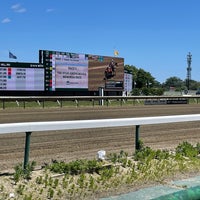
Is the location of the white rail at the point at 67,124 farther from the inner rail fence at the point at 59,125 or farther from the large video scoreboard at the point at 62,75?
the large video scoreboard at the point at 62,75

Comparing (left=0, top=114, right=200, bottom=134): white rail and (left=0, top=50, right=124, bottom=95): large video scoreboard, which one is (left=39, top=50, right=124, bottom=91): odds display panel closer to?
(left=0, top=50, right=124, bottom=95): large video scoreboard

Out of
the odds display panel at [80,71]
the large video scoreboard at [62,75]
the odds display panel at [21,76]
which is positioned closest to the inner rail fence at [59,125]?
the odds display panel at [21,76]

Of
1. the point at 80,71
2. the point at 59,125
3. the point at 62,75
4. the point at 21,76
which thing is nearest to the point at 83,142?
the point at 59,125

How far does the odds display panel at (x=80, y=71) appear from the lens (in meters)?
48.0

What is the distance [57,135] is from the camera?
1224cm

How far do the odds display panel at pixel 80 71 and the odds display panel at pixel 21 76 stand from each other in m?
1.15

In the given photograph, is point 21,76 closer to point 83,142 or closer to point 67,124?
point 83,142

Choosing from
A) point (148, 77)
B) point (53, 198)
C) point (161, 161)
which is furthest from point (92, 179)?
point (148, 77)

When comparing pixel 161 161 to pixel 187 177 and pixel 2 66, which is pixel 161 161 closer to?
pixel 187 177

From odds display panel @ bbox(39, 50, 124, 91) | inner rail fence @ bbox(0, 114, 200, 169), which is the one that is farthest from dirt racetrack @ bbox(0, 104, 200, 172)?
odds display panel @ bbox(39, 50, 124, 91)

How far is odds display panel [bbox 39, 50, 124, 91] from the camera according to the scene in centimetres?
4803

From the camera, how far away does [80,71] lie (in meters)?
51.9

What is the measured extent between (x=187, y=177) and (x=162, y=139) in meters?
5.32

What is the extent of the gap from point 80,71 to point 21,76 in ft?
30.2
